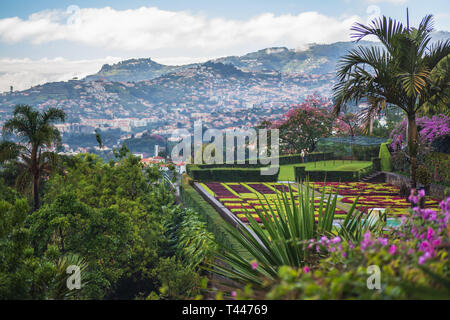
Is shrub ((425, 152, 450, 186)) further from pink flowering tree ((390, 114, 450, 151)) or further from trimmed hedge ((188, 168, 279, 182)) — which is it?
trimmed hedge ((188, 168, 279, 182))

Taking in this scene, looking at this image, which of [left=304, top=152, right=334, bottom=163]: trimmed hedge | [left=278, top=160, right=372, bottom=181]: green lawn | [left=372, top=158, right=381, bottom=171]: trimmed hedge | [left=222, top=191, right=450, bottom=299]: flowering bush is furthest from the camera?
[left=304, top=152, right=334, bottom=163]: trimmed hedge

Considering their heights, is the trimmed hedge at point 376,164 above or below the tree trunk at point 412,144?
below

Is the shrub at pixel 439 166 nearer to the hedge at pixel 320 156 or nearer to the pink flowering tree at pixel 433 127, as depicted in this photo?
the pink flowering tree at pixel 433 127

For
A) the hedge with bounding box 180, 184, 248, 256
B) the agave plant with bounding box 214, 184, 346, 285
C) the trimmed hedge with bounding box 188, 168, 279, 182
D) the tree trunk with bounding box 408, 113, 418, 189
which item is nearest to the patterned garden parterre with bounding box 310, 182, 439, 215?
the tree trunk with bounding box 408, 113, 418, 189

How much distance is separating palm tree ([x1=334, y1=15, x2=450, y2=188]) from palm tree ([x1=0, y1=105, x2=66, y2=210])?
32.6 feet

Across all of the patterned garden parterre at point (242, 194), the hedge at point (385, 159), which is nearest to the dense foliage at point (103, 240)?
the patterned garden parterre at point (242, 194)

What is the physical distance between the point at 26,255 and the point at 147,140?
79.7 metres

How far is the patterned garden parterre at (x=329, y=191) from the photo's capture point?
1446cm

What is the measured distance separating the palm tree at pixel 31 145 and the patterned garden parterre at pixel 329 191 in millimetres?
6645

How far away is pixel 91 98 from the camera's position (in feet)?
428

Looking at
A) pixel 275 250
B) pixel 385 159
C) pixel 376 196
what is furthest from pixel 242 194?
pixel 275 250

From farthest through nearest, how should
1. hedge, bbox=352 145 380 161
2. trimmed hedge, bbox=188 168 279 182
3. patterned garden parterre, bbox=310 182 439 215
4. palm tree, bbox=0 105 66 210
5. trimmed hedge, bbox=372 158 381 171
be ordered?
hedge, bbox=352 145 380 161 < trimmed hedge, bbox=188 168 279 182 < trimmed hedge, bbox=372 158 381 171 < patterned garden parterre, bbox=310 182 439 215 < palm tree, bbox=0 105 66 210

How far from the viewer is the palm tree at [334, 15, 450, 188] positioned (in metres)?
10.3
